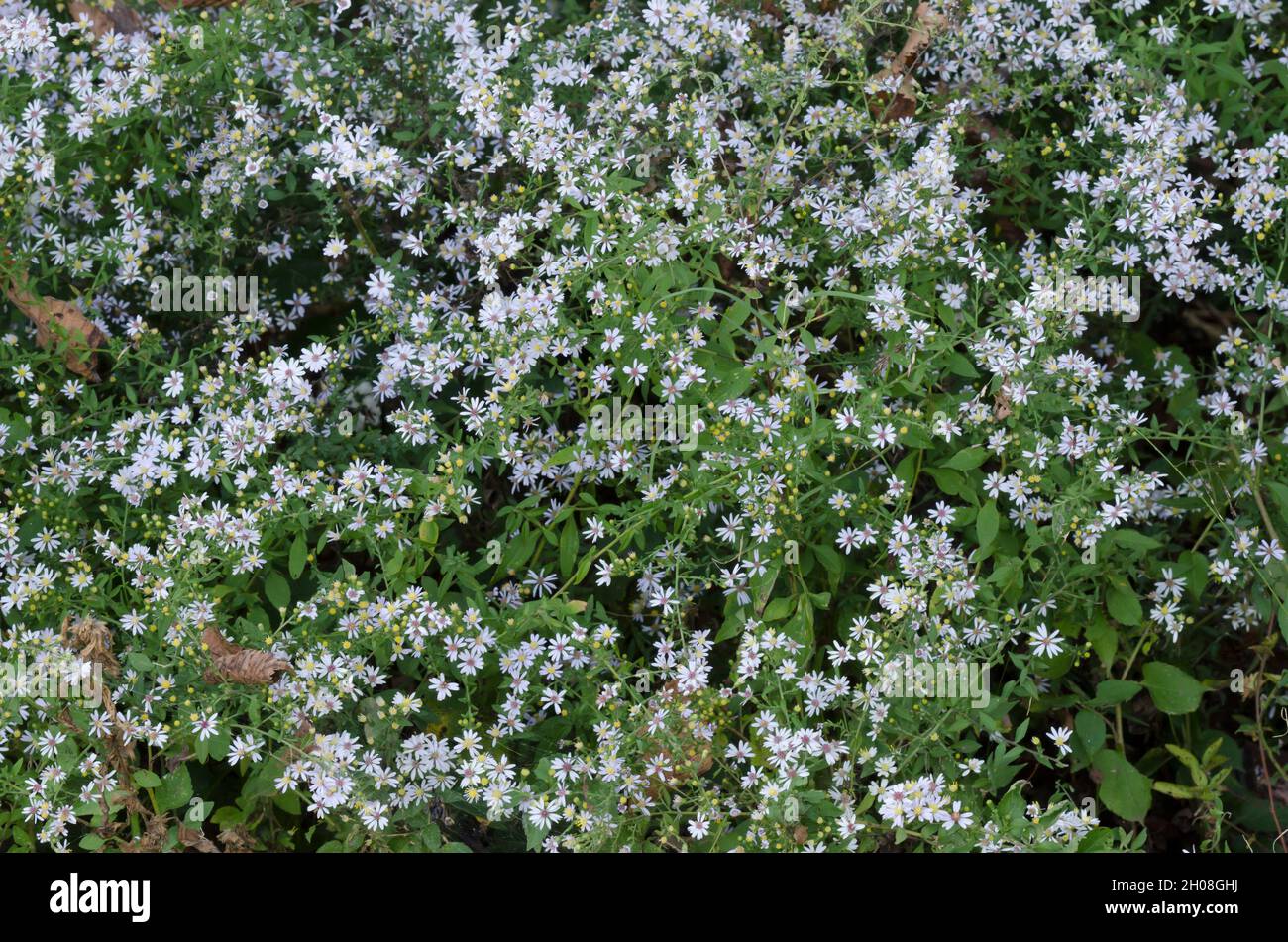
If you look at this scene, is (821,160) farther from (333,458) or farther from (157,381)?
(157,381)

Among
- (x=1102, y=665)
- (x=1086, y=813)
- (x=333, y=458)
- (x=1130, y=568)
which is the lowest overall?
(x=1086, y=813)

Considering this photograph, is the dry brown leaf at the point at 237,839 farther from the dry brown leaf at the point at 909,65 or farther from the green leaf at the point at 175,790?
the dry brown leaf at the point at 909,65

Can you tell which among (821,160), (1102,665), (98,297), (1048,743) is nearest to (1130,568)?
(1102,665)

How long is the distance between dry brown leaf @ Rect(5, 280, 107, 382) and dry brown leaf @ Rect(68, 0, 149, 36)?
3.89ft

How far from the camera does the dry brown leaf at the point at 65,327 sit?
4.71 meters

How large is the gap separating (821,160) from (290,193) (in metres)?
2.02

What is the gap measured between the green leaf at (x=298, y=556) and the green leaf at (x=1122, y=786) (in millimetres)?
2647

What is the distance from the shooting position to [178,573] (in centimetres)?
406

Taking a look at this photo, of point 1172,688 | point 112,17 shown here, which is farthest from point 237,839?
point 112,17

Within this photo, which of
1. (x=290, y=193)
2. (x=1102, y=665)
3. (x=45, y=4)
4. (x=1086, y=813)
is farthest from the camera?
(x=45, y=4)

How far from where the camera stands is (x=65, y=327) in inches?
188

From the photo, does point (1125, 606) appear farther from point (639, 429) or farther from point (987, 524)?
point (639, 429)

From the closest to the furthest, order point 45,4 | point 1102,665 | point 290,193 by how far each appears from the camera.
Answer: point 1102,665 → point 290,193 → point 45,4

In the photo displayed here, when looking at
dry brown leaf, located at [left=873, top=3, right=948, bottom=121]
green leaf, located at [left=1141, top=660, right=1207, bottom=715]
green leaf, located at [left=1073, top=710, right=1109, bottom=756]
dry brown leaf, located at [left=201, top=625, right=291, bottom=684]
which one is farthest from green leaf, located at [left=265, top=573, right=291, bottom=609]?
green leaf, located at [left=1141, top=660, right=1207, bottom=715]
